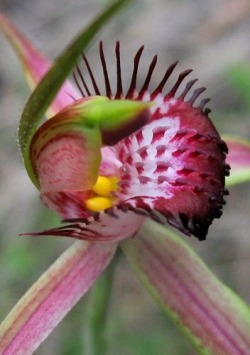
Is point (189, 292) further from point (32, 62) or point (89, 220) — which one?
point (32, 62)

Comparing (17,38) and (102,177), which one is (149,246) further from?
(17,38)

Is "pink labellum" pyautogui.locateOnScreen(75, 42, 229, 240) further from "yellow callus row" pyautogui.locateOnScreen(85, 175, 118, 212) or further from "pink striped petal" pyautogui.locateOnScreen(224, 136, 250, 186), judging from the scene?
"pink striped petal" pyautogui.locateOnScreen(224, 136, 250, 186)

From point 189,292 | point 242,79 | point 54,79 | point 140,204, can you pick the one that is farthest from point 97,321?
point 242,79

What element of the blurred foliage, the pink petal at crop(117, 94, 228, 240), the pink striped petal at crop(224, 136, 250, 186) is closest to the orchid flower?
the pink petal at crop(117, 94, 228, 240)

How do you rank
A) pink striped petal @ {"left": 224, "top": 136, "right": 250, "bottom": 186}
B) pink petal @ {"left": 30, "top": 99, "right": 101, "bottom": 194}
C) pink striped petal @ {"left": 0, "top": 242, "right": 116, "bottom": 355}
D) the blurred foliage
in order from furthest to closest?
the blurred foliage → pink striped petal @ {"left": 224, "top": 136, "right": 250, "bottom": 186} → pink striped petal @ {"left": 0, "top": 242, "right": 116, "bottom": 355} → pink petal @ {"left": 30, "top": 99, "right": 101, "bottom": 194}

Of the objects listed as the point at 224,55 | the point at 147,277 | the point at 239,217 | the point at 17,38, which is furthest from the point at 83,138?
the point at 224,55

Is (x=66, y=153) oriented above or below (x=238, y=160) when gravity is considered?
above

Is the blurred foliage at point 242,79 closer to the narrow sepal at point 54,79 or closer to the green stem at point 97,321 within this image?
the green stem at point 97,321
